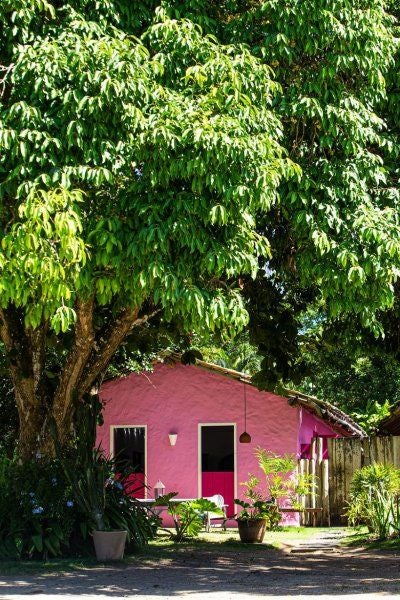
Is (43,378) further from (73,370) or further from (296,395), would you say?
(296,395)

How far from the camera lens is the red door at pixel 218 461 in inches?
813

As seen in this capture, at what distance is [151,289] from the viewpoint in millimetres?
9289

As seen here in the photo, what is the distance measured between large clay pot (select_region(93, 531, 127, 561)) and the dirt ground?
320mm

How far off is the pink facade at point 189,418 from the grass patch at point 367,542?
11.1 feet

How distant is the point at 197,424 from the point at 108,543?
8.90 metres

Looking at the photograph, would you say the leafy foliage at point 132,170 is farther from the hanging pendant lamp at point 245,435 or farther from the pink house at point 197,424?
the pink house at point 197,424

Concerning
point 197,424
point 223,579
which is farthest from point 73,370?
point 197,424

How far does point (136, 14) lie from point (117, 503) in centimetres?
677

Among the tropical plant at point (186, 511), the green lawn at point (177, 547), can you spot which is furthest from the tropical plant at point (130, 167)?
the tropical plant at point (186, 511)

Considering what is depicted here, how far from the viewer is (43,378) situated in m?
13.4

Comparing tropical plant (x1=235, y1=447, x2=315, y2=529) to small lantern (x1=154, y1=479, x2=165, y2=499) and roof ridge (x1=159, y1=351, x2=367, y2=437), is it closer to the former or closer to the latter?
roof ridge (x1=159, y1=351, x2=367, y2=437)

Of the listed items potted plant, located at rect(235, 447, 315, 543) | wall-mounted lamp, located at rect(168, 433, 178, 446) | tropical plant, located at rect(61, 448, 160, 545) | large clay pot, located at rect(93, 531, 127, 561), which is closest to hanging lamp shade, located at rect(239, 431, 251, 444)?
potted plant, located at rect(235, 447, 315, 543)

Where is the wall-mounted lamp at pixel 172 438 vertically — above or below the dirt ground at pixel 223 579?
above

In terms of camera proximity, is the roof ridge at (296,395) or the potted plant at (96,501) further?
the roof ridge at (296,395)
